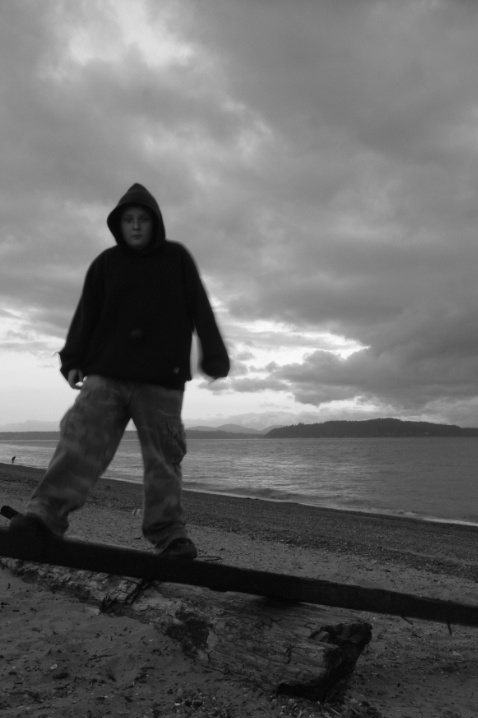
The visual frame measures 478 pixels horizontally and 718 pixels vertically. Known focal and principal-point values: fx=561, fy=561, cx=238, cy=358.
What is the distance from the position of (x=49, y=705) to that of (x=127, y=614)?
3.94ft

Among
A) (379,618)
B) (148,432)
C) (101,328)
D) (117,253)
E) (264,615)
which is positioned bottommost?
(379,618)

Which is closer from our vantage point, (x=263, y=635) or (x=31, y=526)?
(x=31, y=526)

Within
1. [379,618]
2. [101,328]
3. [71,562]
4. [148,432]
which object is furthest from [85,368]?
[379,618]

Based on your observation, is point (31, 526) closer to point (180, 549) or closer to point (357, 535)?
point (180, 549)

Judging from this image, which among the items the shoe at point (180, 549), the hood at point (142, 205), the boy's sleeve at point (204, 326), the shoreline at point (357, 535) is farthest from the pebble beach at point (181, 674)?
the shoreline at point (357, 535)

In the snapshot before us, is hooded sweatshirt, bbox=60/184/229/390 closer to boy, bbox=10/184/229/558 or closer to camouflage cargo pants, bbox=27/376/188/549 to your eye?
boy, bbox=10/184/229/558

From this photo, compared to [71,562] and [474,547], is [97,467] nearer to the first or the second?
[71,562]

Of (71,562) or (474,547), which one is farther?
(474,547)

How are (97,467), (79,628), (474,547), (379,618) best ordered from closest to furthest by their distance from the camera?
1. (97,467)
2. (79,628)
3. (379,618)
4. (474,547)

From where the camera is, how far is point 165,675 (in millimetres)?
3428

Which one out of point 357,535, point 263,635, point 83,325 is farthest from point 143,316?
point 357,535

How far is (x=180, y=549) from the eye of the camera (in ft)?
11.6

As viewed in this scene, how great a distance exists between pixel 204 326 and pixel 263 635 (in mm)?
2006

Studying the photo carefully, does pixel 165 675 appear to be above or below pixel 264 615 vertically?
below
